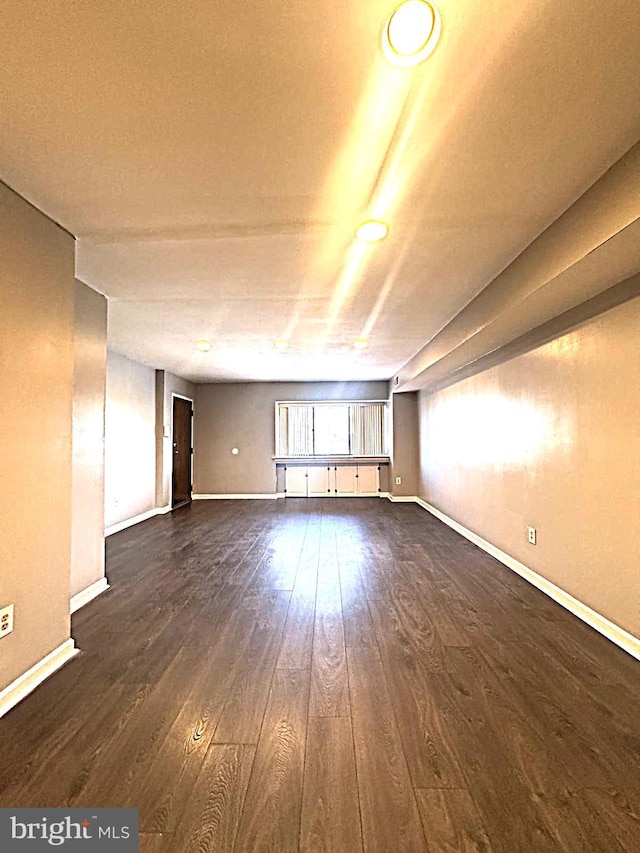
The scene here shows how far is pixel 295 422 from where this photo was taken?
376 inches

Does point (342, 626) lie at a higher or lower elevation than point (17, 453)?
lower

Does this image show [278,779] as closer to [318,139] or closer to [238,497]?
[318,139]

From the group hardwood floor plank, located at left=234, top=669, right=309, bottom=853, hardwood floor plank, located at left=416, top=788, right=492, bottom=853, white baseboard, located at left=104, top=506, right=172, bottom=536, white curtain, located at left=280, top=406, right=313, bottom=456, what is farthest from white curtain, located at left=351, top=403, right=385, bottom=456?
hardwood floor plank, located at left=416, top=788, right=492, bottom=853

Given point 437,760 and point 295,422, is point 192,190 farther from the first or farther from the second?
point 295,422

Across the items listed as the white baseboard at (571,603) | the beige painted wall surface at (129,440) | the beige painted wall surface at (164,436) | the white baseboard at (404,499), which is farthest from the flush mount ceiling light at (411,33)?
the white baseboard at (404,499)

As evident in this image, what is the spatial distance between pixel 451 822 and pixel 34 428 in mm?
2291

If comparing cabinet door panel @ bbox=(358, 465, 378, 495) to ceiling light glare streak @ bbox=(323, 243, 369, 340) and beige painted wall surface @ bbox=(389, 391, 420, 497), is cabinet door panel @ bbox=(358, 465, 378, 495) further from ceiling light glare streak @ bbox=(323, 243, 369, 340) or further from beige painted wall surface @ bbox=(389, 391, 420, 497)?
ceiling light glare streak @ bbox=(323, 243, 369, 340)

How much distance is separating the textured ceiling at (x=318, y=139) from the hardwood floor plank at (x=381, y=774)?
224cm

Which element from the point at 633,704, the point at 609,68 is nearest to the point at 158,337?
the point at 609,68

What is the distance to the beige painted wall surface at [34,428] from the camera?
6.90 ft

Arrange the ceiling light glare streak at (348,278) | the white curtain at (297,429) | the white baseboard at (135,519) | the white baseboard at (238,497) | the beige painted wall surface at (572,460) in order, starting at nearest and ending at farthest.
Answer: the beige painted wall surface at (572,460), the ceiling light glare streak at (348,278), the white baseboard at (135,519), the white baseboard at (238,497), the white curtain at (297,429)

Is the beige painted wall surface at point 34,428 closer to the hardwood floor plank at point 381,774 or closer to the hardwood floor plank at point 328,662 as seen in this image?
the hardwood floor plank at point 328,662

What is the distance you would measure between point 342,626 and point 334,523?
12.3ft

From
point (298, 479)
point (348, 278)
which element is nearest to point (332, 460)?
point (298, 479)
